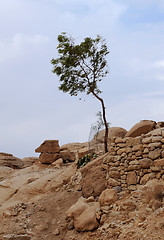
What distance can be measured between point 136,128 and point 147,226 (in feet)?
33.2

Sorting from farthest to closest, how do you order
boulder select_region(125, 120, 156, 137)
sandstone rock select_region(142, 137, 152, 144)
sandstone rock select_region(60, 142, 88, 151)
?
sandstone rock select_region(60, 142, 88, 151) → boulder select_region(125, 120, 156, 137) → sandstone rock select_region(142, 137, 152, 144)

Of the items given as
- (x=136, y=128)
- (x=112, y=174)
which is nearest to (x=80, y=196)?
(x=112, y=174)

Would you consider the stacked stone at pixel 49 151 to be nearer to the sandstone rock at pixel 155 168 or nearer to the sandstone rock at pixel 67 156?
the sandstone rock at pixel 67 156

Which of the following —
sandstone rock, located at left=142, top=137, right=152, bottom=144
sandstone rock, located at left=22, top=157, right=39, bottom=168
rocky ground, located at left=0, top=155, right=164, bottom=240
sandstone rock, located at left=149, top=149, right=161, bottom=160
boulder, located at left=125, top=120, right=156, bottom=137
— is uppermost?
boulder, located at left=125, top=120, right=156, bottom=137

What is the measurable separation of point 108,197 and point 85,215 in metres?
1.06

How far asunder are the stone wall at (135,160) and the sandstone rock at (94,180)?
12.1 inches

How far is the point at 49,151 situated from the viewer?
2070 centimetres

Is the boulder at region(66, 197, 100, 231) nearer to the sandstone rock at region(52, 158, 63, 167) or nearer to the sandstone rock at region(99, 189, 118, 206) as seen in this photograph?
the sandstone rock at region(99, 189, 118, 206)

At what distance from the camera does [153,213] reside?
744 cm

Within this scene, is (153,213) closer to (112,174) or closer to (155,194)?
(155,194)

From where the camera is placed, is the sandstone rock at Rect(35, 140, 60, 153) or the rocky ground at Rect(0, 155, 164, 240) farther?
the sandstone rock at Rect(35, 140, 60, 153)

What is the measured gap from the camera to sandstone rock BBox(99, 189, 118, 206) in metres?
9.10

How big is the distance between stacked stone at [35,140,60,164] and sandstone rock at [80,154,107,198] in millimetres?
9296

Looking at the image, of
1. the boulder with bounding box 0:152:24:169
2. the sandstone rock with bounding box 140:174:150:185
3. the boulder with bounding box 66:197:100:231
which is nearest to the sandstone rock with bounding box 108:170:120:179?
the sandstone rock with bounding box 140:174:150:185
